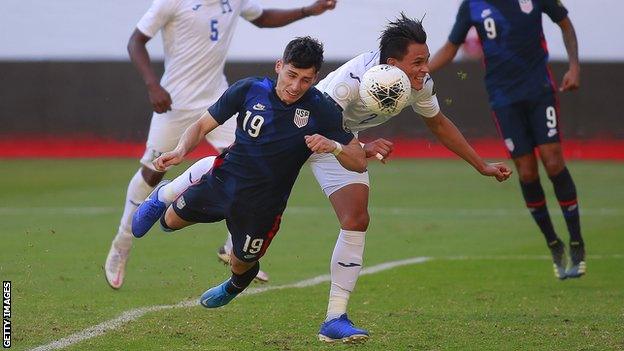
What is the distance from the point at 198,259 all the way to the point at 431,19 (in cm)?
1259

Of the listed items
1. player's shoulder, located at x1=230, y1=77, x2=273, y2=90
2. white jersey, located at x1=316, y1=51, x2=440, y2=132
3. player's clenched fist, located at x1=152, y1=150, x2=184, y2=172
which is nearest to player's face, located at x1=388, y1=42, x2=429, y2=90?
white jersey, located at x1=316, y1=51, x2=440, y2=132

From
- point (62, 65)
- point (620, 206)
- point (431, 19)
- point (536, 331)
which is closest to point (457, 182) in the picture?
point (620, 206)

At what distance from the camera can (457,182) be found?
63.2 ft

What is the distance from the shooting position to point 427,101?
8.03 meters

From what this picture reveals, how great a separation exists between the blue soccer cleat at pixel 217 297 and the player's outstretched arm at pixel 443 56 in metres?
3.21

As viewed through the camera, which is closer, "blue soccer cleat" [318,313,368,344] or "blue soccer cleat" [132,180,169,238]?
"blue soccer cleat" [318,313,368,344]

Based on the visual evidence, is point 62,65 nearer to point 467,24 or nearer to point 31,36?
point 31,36

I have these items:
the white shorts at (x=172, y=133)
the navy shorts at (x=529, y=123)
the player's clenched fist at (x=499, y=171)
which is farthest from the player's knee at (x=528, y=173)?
the player's clenched fist at (x=499, y=171)

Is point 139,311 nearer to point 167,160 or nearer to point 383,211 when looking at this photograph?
point 167,160

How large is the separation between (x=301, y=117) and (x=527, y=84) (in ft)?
12.8

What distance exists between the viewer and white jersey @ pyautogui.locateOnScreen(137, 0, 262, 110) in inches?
405

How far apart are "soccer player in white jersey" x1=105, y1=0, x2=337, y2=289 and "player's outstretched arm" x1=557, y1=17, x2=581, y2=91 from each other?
2095mm

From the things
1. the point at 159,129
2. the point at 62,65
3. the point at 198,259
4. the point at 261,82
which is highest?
the point at 261,82

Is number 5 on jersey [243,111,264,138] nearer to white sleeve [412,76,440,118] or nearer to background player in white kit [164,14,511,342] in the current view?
background player in white kit [164,14,511,342]
